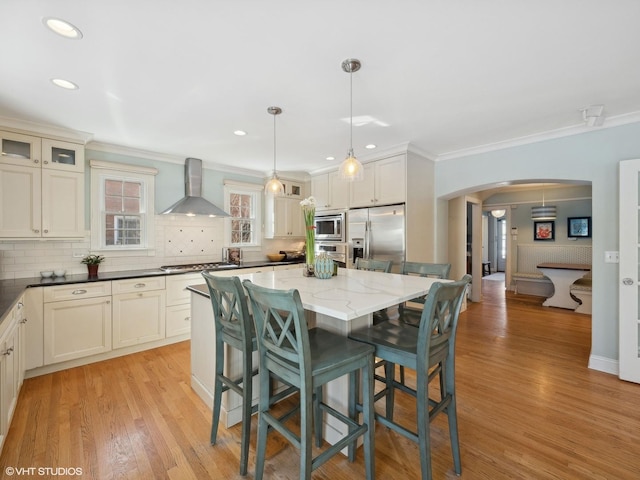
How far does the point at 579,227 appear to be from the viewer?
6406 millimetres

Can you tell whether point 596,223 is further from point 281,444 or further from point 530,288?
point 530,288

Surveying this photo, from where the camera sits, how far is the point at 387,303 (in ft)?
5.06

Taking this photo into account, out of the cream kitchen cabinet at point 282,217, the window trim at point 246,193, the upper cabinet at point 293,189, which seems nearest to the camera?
the window trim at point 246,193

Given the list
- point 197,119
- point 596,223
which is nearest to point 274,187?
point 197,119

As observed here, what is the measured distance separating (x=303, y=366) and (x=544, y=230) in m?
7.70

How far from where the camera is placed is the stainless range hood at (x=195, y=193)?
4160mm

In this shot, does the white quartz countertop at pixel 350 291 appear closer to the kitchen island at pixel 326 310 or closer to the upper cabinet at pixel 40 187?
the kitchen island at pixel 326 310

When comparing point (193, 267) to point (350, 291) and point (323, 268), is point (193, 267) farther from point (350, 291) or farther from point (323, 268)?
point (350, 291)

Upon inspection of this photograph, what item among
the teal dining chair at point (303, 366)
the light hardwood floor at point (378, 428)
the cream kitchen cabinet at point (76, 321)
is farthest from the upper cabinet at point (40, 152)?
the teal dining chair at point (303, 366)

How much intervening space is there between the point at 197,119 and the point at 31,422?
9.13 feet

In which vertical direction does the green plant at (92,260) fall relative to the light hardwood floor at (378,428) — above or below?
above

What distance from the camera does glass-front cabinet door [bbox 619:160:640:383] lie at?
270cm

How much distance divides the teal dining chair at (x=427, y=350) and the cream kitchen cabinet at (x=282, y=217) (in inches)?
140

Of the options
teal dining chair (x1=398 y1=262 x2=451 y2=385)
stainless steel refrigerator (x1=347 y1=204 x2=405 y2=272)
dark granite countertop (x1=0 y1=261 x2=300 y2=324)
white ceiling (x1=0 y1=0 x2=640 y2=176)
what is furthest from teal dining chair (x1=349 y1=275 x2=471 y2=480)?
dark granite countertop (x1=0 y1=261 x2=300 y2=324)
